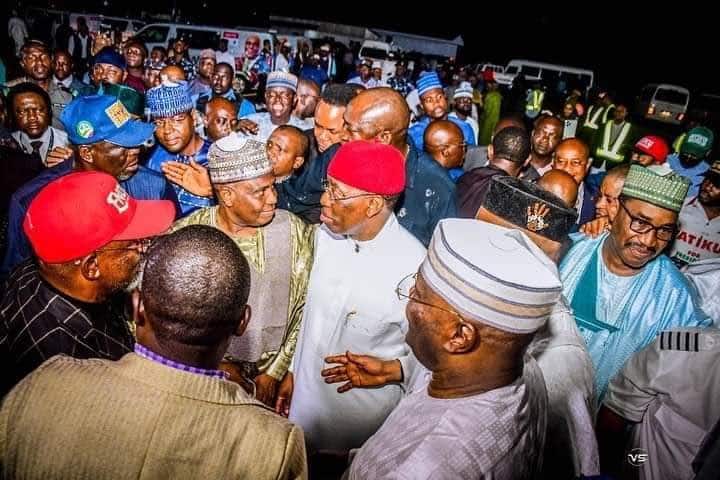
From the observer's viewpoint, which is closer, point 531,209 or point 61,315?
point 61,315

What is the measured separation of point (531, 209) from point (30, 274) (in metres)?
2.50

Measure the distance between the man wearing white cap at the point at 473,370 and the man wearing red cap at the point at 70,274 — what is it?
1268 millimetres

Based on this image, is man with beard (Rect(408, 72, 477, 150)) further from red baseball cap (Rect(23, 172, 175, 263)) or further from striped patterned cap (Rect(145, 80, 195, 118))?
red baseball cap (Rect(23, 172, 175, 263))

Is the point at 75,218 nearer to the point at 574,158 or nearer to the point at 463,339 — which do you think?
the point at 463,339

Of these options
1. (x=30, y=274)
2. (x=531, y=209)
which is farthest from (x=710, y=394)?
(x=30, y=274)

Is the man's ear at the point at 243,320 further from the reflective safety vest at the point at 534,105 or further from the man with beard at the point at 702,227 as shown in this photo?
the reflective safety vest at the point at 534,105

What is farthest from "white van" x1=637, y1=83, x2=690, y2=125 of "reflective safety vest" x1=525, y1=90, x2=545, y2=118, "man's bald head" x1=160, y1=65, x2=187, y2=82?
"man's bald head" x1=160, y1=65, x2=187, y2=82

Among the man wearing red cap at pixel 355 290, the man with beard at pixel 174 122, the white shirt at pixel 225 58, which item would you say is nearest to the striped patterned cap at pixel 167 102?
the man with beard at pixel 174 122

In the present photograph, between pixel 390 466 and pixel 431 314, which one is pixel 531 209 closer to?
pixel 431 314

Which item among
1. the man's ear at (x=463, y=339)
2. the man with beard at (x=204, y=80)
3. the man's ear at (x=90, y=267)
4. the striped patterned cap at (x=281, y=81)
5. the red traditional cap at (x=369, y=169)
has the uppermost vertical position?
the red traditional cap at (x=369, y=169)

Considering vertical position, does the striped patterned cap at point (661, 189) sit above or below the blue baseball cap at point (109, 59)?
above

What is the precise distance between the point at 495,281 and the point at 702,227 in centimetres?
438

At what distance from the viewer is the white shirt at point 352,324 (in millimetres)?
2639

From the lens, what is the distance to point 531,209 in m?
2.61
